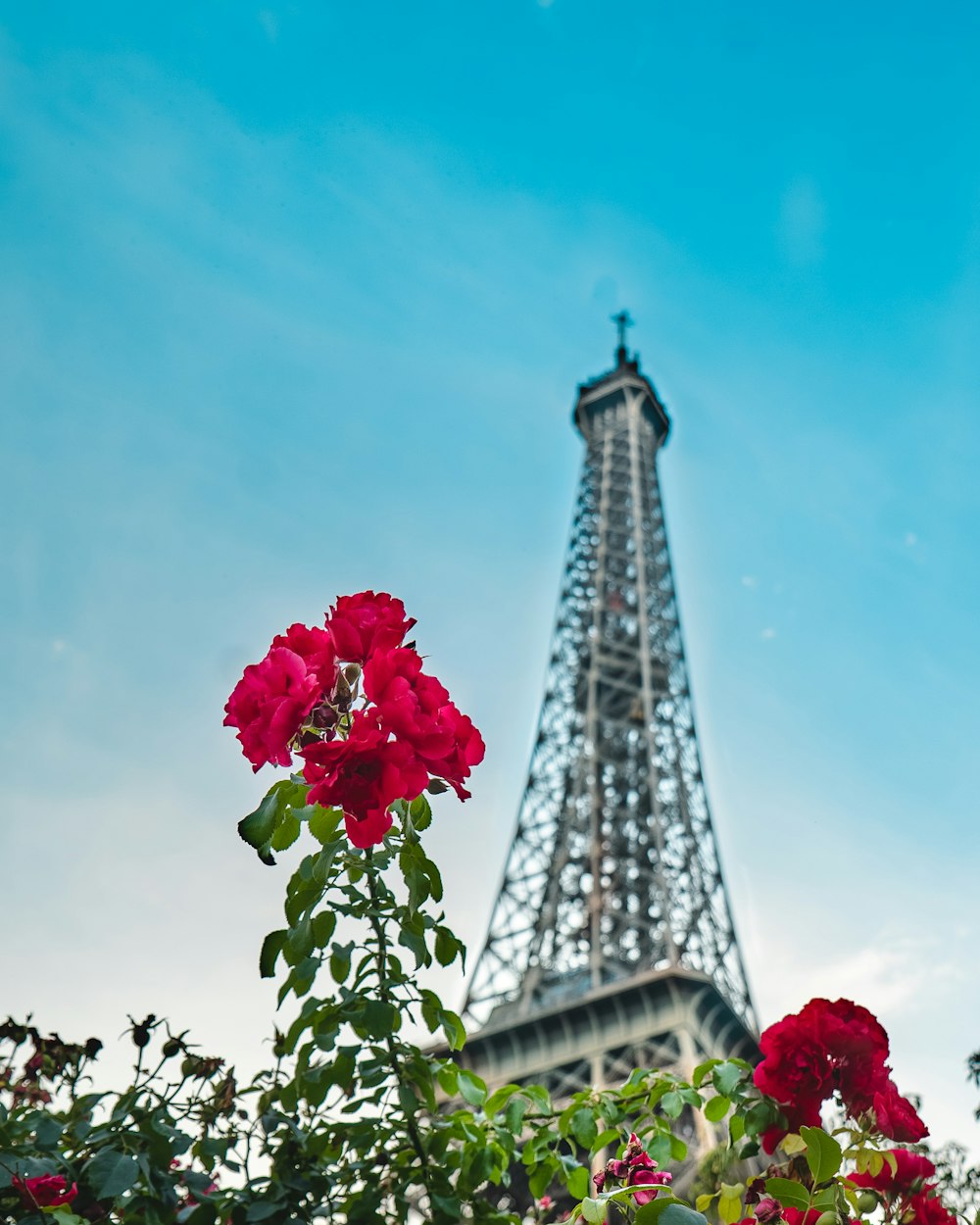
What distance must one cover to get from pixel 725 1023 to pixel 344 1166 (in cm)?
2657

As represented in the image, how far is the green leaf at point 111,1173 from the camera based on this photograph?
249 centimetres

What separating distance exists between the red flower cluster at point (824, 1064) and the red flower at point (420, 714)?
1157mm

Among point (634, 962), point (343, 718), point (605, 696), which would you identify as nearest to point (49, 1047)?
point (343, 718)

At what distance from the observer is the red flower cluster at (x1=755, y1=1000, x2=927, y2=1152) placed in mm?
2922

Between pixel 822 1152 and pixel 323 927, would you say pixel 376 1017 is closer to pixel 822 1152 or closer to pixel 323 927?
pixel 323 927

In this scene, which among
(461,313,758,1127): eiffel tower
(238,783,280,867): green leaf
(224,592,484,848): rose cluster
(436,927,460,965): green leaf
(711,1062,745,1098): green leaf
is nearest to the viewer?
(224,592,484,848): rose cluster

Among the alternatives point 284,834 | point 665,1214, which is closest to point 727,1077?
point 665,1214

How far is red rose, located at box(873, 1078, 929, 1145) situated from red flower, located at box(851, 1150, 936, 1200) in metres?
0.09

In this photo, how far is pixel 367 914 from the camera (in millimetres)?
2922

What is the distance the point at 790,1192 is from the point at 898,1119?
2.39ft

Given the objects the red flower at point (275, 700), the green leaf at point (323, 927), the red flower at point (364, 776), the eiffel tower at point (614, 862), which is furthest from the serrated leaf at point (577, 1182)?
the eiffel tower at point (614, 862)

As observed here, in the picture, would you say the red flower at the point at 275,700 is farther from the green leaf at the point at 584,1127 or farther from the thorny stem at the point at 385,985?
the green leaf at the point at 584,1127

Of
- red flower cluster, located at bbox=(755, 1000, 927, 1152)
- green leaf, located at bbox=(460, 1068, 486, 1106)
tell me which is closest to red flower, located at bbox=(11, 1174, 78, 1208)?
green leaf, located at bbox=(460, 1068, 486, 1106)

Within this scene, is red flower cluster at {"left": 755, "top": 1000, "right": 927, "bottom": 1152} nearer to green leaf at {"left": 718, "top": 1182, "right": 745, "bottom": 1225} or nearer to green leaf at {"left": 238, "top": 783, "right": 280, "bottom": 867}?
green leaf at {"left": 718, "top": 1182, "right": 745, "bottom": 1225}
